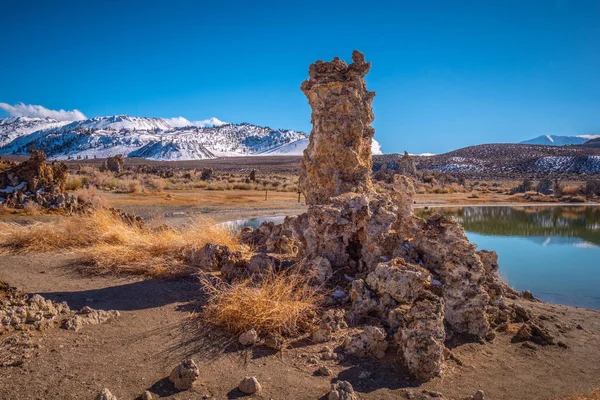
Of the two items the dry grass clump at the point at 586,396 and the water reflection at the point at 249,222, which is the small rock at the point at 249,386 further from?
the water reflection at the point at 249,222

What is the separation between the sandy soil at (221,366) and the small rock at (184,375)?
6 centimetres

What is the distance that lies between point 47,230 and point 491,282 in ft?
23.3

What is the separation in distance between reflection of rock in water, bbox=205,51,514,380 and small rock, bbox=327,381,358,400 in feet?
2.14

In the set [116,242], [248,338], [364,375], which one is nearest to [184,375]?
[248,338]

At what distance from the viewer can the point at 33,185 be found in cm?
1220

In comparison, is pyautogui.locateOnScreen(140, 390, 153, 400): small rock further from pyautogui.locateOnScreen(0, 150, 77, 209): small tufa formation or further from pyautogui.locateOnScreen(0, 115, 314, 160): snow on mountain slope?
pyautogui.locateOnScreen(0, 115, 314, 160): snow on mountain slope

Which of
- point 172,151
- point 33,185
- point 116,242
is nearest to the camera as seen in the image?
point 116,242

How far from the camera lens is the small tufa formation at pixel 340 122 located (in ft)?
21.7

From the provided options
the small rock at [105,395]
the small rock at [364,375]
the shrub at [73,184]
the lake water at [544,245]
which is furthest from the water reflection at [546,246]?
the shrub at [73,184]

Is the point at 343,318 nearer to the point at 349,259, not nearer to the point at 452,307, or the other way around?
the point at 452,307

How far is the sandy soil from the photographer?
2955 millimetres

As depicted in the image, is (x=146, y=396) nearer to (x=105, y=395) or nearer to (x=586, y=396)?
(x=105, y=395)

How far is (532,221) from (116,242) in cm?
1778

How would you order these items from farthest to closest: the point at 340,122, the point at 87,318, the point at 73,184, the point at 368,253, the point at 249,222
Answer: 1. the point at 73,184
2. the point at 249,222
3. the point at 340,122
4. the point at 368,253
5. the point at 87,318
